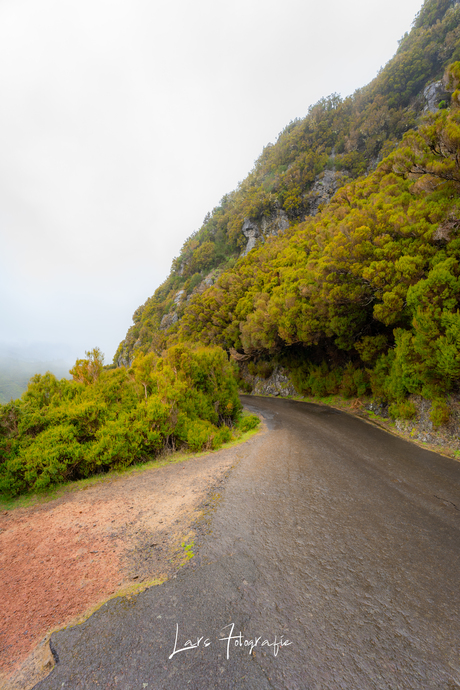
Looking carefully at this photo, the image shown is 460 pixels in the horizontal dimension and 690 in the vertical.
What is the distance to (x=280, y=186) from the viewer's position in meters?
46.3

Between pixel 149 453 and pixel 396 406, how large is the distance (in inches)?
382

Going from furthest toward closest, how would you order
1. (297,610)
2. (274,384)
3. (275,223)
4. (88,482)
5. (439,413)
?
(275,223), (274,384), (439,413), (88,482), (297,610)

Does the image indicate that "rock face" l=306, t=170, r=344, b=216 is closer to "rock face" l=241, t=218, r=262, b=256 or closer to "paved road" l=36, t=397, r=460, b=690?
"rock face" l=241, t=218, r=262, b=256

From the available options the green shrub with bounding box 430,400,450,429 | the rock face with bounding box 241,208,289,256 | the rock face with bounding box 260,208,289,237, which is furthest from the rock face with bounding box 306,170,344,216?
the green shrub with bounding box 430,400,450,429

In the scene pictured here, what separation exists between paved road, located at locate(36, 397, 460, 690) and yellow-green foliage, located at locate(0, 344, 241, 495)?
3.46 metres

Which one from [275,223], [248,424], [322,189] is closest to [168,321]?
[275,223]

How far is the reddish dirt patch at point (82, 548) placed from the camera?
99.1 inches

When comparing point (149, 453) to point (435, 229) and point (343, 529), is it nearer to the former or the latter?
point (343, 529)

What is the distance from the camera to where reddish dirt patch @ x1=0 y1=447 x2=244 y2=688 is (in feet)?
8.26

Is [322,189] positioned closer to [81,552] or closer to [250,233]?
[250,233]

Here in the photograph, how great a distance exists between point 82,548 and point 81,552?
0.10 meters

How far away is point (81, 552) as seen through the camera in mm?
3439

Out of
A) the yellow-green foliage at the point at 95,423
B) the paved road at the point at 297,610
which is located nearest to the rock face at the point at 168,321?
the yellow-green foliage at the point at 95,423

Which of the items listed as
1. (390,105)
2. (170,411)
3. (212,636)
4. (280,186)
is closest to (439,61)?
(390,105)
